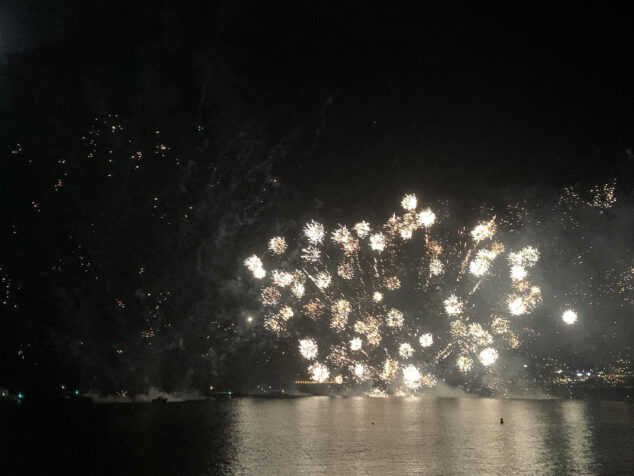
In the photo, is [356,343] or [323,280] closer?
[323,280]

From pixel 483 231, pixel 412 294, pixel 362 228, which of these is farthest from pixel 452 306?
pixel 362 228

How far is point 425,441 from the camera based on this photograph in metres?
20.7

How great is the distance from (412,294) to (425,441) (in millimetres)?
A: 23650

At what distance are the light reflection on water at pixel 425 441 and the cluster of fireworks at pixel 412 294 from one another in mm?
8139

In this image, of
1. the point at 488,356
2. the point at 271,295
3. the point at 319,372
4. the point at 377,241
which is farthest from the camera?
the point at 319,372

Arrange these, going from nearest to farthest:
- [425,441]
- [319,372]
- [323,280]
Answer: [425,441]
[323,280]
[319,372]

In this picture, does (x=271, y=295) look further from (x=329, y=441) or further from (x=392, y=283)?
(x=329, y=441)

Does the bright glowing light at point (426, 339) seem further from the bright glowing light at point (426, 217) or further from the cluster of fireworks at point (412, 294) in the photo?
the bright glowing light at point (426, 217)

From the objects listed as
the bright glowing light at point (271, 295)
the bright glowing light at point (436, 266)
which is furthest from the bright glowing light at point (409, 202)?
the bright glowing light at point (271, 295)

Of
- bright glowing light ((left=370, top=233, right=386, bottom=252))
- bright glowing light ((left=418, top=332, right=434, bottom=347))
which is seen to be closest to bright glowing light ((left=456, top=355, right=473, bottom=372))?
bright glowing light ((left=418, top=332, right=434, bottom=347))

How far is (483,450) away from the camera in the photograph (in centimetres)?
1858

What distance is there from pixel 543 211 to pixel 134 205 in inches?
1056

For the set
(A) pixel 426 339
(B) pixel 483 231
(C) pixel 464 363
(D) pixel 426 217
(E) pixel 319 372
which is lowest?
(E) pixel 319 372

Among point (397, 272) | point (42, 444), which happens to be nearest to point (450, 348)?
point (397, 272)
